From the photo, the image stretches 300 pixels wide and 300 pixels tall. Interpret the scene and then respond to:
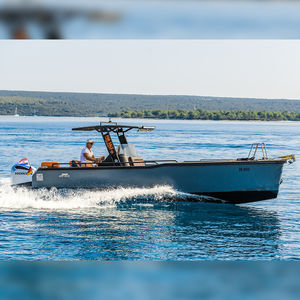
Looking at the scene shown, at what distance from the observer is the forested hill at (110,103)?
127500 millimetres

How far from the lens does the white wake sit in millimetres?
11492

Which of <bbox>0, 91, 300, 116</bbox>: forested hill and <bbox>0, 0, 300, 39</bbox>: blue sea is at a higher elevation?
<bbox>0, 91, 300, 116</bbox>: forested hill

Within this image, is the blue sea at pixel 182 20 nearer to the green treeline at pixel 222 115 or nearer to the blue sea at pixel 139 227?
the blue sea at pixel 139 227

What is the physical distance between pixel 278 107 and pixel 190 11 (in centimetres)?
13426

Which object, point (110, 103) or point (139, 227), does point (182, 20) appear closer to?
point (139, 227)

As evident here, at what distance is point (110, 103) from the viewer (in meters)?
124

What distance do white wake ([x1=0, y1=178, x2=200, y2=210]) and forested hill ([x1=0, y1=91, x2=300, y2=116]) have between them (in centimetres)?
11050

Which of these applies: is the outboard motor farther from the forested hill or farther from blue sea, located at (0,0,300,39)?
the forested hill

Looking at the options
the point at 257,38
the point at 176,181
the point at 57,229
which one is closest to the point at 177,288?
the point at 257,38

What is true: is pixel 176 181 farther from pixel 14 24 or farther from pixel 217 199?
pixel 14 24

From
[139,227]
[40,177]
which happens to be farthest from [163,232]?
[40,177]

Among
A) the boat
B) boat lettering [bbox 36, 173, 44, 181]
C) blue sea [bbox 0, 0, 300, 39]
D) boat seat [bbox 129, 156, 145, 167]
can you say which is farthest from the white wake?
blue sea [bbox 0, 0, 300, 39]

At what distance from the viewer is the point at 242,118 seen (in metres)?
129

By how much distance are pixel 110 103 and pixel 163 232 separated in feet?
380
